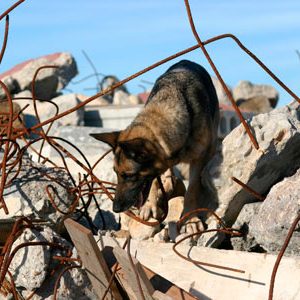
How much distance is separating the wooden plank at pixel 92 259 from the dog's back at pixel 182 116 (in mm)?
1978

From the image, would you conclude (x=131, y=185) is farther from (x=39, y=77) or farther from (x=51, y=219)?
(x=39, y=77)

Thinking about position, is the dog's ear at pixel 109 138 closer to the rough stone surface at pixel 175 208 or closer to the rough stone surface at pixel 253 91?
the rough stone surface at pixel 175 208

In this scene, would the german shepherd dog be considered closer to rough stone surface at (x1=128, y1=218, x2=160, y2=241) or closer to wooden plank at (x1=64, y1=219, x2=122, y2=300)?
rough stone surface at (x1=128, y1=218, x2=160, y2=241)

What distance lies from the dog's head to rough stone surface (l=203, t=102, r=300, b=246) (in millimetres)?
780

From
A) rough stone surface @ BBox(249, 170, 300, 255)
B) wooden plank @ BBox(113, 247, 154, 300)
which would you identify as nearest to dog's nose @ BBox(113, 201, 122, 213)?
rough stone surface @ BBox(249, 170, 300, 255)

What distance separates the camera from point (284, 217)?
430cm

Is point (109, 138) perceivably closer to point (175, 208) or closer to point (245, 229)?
point (175, 208)

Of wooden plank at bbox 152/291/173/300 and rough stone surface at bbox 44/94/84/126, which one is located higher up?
wooden plank at bbox 152/291/173/300

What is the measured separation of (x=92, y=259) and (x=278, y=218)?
1.10 meters

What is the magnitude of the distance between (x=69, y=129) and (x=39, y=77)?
5.50 metres

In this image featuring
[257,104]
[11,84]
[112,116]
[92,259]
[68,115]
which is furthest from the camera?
[257,104]

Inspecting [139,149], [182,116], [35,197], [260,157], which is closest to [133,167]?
[139,149]

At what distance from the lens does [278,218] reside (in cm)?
434

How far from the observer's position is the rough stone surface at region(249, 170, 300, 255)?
429 centimetres
